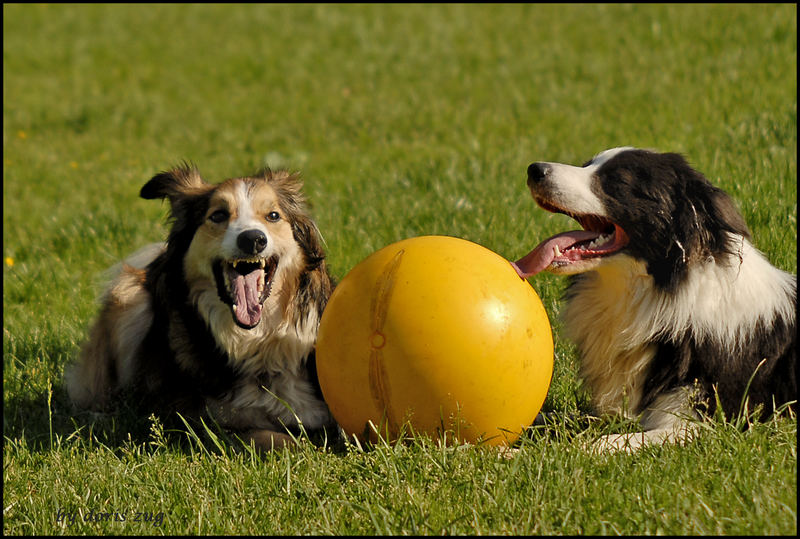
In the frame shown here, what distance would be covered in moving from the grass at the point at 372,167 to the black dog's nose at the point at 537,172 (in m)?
1.10

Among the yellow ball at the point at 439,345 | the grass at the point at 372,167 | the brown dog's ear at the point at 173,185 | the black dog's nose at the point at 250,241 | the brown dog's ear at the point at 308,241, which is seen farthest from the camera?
the brown dog's ear at the point at 173,185

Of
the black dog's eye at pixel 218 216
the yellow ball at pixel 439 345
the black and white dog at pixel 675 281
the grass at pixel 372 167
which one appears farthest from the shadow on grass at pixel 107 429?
the black and white dog at pixel 675 281

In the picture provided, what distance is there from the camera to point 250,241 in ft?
12.9

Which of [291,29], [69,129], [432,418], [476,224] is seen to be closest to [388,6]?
[291,29]

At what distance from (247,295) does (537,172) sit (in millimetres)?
1516

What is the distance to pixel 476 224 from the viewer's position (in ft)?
20.4

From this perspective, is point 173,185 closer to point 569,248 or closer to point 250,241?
point 250,241

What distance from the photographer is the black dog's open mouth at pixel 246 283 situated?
408 centimetres

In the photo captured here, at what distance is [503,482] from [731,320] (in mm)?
1342

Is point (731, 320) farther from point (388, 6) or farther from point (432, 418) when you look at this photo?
point (388, 6)

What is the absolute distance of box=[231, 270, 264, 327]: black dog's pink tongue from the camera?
13.3 feet

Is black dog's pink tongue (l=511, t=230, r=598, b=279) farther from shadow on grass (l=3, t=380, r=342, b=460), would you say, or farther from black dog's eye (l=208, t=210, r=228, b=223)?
black dog's eye (l=208, t=210, r=228, b=223)

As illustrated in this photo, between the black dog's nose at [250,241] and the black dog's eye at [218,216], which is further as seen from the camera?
the black dog's eye at [218,216]
